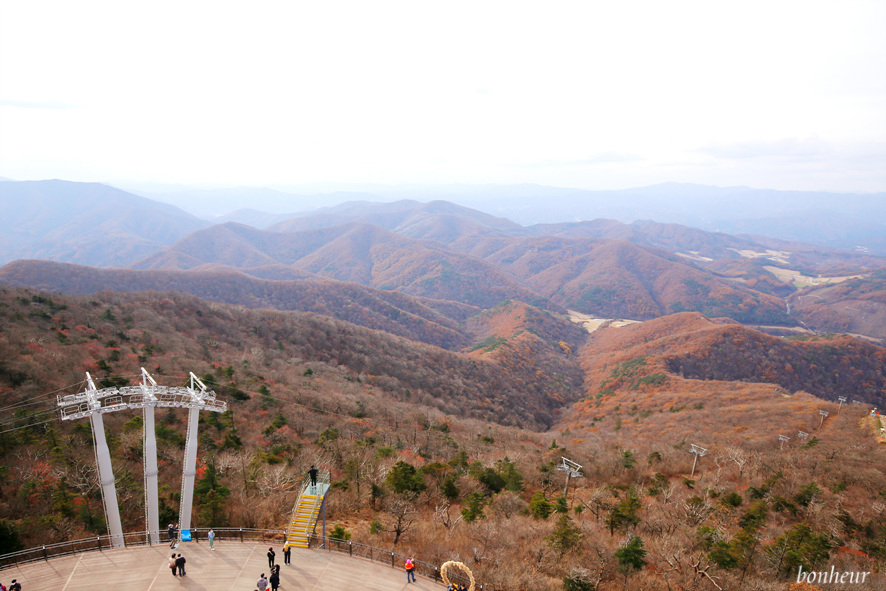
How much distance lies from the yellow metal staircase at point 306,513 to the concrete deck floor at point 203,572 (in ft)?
1.81

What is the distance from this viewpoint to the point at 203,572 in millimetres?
17703

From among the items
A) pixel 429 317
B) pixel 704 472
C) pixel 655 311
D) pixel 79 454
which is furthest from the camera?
pixel 655 311

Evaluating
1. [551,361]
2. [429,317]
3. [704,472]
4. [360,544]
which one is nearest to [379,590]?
[360,544]

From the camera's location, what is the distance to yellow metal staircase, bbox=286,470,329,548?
1982 centimetres

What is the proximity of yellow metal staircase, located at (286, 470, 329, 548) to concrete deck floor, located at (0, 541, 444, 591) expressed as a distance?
553 millimetres

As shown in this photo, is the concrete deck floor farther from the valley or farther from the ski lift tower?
the ski lift tower

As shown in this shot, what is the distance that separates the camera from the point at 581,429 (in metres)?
62.4

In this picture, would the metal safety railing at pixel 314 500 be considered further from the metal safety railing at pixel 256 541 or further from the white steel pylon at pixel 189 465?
the white steel pylon at pixel 189 465

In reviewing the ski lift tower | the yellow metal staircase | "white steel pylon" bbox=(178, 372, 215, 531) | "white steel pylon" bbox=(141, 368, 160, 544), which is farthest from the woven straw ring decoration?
the ski lift tower

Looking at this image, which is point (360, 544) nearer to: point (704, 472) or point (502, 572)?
point (502, 572)

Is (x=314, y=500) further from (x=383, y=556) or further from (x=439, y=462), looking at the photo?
(x=439, y=462)

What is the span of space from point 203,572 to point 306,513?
184 inches

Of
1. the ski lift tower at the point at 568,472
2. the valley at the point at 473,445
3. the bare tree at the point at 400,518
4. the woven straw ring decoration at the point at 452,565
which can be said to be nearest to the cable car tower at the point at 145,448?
the valley at the point at 473,445

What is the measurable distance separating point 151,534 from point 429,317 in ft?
407
